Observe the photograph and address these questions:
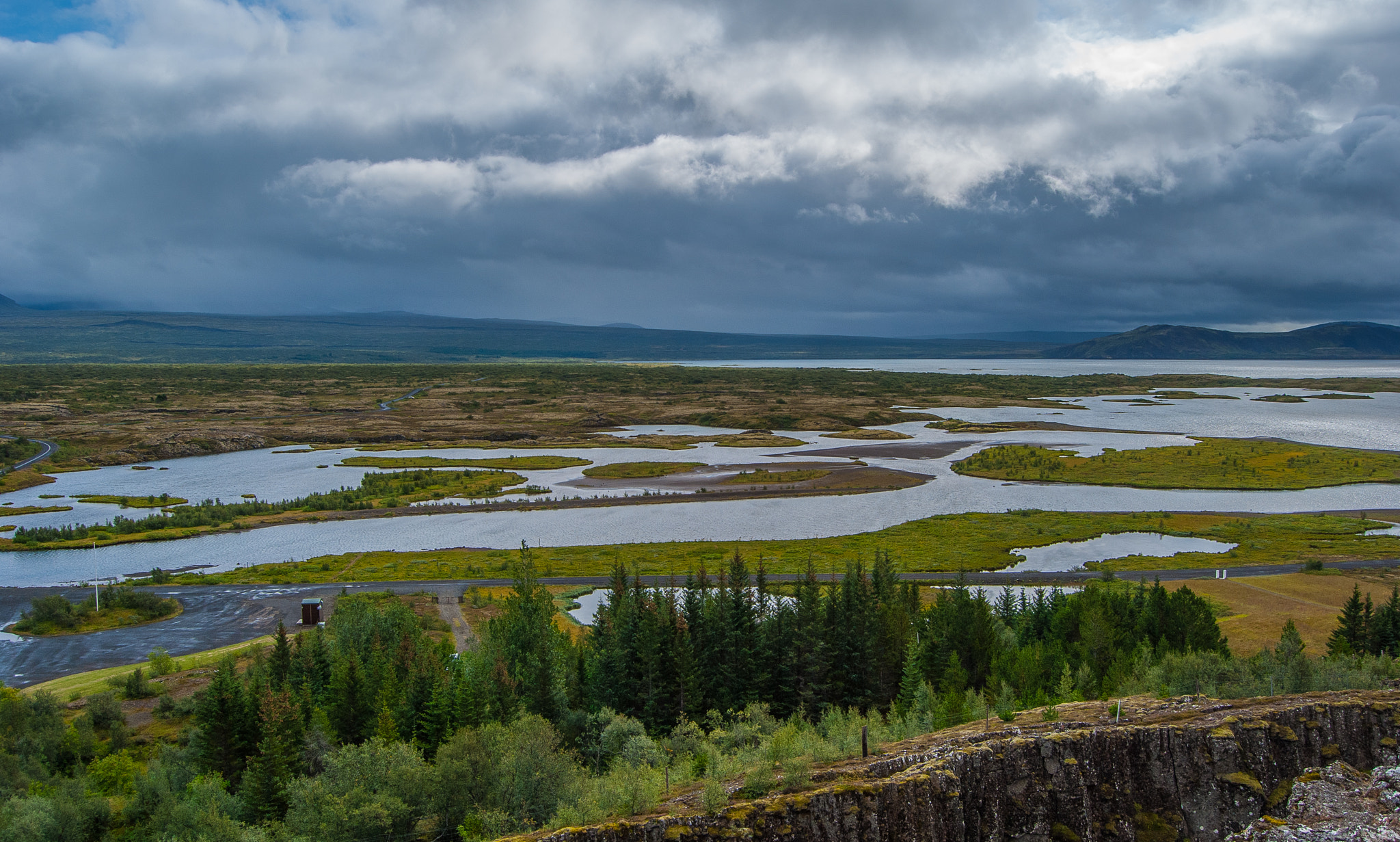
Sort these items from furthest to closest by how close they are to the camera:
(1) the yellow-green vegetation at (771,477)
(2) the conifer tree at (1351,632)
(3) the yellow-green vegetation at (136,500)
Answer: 1. (1) the yellow-green vegetation at (771,477)
2. (3) the yellow-green vegetation at (136,500)
3. (2) the conifer tree at (1351,632)

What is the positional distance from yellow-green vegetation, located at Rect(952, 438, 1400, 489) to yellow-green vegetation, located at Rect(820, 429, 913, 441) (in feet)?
74.3

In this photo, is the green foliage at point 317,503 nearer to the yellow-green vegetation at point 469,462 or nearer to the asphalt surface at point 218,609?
the yellow-green vegetation at point 469,462

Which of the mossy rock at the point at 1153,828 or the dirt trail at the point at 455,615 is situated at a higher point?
the mossy rock at the point at 1153,828

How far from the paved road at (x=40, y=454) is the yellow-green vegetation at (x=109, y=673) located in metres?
86.8

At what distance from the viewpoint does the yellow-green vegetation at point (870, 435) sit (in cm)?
14812

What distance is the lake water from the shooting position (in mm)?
76938

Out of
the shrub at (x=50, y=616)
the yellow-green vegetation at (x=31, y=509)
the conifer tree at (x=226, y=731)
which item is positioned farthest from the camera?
the yellow-green vegetation at (x=31, y=509)

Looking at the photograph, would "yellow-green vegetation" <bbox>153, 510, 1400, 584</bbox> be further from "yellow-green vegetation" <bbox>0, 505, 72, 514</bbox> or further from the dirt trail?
"yellow-green vegetation" <bbox>0, 505, 72, 514</bbox>

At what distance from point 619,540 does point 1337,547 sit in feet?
213

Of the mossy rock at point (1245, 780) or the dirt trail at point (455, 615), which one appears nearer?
the mossy rock at point (1245, 780)

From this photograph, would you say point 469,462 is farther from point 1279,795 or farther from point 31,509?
point 1279,795

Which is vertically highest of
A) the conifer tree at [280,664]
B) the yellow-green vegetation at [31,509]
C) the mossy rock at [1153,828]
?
the mossy rock at [1153,828]

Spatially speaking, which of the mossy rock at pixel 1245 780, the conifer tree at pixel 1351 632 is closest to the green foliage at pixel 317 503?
the conifer tree at pixel 1351 632

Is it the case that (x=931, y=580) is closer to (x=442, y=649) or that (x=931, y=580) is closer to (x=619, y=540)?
(x=619, y=540)
